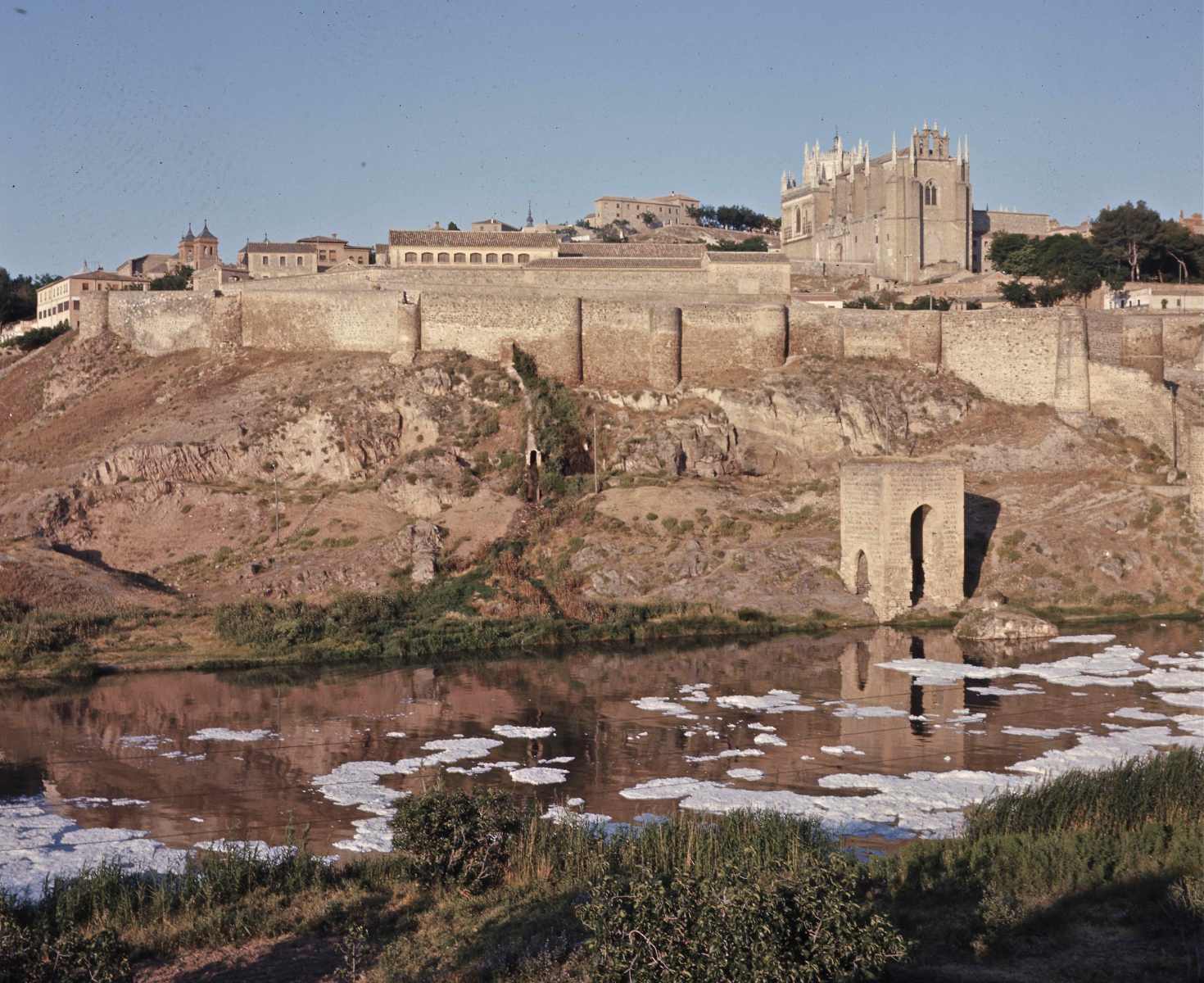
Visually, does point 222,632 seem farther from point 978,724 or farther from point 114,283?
point 114,283

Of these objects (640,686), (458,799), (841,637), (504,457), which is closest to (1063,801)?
(458,799)

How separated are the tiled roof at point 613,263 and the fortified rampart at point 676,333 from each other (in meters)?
1.14

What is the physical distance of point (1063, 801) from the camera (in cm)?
1566

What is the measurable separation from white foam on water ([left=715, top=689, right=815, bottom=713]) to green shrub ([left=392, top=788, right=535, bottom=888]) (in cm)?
879

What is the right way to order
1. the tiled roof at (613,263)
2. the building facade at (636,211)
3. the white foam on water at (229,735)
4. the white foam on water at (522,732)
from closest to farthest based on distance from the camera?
the white foam on water at (522,732)
the white foam on water at (229,735)
the tiled roof at (613,263)
the building facade at (636,211)

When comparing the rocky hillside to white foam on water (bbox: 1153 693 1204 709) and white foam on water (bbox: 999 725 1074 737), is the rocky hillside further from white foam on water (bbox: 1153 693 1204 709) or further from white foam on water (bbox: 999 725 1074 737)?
white foam on water (bbox: 999 725 1074 737)

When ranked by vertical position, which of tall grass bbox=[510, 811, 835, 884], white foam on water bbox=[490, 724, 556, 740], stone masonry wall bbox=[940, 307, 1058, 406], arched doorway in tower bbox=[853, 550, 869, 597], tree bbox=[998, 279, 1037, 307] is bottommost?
white foam on water bbox=[490, 724, 556, 740]

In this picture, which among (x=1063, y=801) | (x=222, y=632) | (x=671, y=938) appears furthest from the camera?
(x=222, y=632)

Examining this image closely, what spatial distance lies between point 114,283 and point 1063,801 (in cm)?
4850

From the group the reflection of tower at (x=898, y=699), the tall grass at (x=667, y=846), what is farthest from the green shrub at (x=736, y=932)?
the reflection of tower at (x=898, y=699)

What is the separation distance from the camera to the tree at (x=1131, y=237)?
181 ft

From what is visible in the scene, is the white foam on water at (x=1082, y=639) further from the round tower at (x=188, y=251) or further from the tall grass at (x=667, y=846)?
the round tower at (x=188, y=251)

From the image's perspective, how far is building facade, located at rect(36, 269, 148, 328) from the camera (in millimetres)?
52469

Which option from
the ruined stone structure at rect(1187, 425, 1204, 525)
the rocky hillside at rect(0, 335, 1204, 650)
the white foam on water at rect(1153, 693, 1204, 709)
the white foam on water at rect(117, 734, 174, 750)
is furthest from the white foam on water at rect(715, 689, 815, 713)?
the ruined stone structure at rect(1187, 425, 1204, 525)
